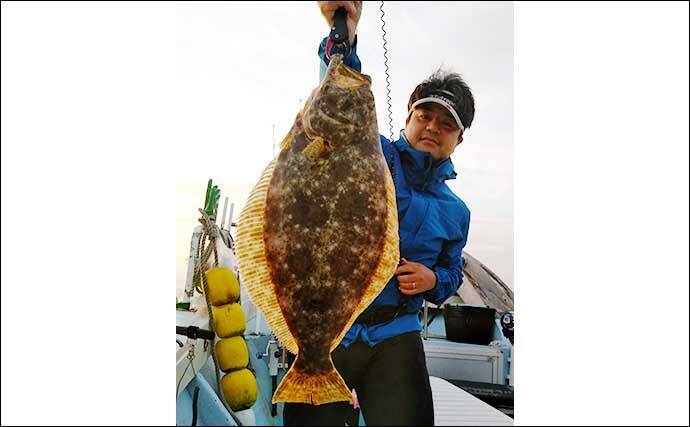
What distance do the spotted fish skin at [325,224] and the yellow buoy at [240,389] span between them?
453 mm

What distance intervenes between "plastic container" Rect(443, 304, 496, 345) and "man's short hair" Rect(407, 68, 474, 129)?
1.90 feet

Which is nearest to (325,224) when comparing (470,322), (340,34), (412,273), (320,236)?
(320,236)

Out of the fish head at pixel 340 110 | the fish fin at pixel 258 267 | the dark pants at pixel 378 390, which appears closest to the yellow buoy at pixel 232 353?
the dark pants at pixel 378 390

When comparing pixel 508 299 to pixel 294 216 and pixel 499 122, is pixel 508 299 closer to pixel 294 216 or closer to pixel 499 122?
pixel 499 122

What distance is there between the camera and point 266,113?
156cm

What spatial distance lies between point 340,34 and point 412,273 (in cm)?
56

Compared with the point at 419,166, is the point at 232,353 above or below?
below

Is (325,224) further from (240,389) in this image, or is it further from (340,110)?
(240,389)

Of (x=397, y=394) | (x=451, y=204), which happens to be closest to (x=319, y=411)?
(x=397, y=394)

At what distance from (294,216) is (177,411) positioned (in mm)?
768

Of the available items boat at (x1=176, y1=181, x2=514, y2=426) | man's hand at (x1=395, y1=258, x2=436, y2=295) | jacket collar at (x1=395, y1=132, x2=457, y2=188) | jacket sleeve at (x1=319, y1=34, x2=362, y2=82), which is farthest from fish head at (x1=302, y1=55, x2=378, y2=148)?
boat at (x1=176, y1=181, x2=514, y2=426)

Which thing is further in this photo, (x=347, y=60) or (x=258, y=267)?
(x=347, y=60)

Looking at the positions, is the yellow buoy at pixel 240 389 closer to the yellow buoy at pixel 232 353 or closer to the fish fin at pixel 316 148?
the yellow buoy at pixel 232 353

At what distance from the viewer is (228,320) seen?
1622mm
